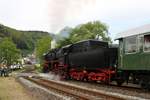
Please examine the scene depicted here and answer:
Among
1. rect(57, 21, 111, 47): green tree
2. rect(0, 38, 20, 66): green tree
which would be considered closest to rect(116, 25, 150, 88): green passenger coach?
rect(57, 21, 111, 47): green tree

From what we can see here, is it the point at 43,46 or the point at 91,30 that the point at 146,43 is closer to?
the point at 91,30

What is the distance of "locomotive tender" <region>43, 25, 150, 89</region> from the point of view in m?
19.0

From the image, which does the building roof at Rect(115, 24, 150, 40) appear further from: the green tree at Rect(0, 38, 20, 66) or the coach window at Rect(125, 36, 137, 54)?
the green tree at Rect(0, 38, 20, 66)

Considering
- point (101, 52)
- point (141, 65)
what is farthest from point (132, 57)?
point (101, 52)

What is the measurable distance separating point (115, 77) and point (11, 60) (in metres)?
89.0

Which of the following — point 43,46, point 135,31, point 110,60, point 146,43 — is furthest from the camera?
point 43,46

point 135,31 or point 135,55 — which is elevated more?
point 135,31

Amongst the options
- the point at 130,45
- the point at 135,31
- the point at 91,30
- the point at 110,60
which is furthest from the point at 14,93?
the point at 91,30

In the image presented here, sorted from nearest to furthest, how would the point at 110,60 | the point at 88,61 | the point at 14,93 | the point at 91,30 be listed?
the point at 14,93
the point at 110,60
the point at 88,61
the point at 91,30

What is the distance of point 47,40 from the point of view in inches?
4424

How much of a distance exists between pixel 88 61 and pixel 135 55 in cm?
967

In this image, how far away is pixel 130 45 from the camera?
795 inches

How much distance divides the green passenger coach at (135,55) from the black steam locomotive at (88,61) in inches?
131

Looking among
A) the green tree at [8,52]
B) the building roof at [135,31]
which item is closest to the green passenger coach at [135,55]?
the building roof at [135,31]
